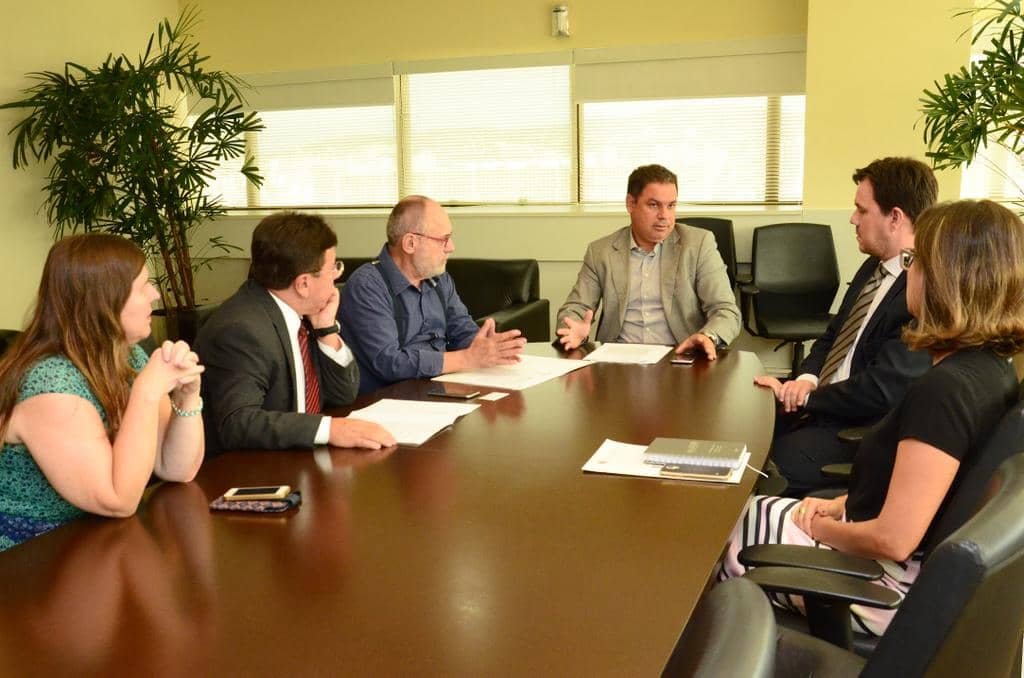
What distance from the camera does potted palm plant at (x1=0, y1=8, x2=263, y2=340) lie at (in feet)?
19.1

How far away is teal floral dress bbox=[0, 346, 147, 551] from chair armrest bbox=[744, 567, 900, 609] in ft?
4.34

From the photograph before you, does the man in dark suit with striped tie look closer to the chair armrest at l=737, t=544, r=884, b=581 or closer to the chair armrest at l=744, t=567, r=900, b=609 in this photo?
the chair armrest at l=737, t=544, r=884, b=581

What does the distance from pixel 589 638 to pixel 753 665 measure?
43 centimetres

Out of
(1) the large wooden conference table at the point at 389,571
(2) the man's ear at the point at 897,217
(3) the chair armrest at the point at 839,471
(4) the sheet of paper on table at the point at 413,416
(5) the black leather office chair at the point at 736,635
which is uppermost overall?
(2) the man's ear at the point at 897,217

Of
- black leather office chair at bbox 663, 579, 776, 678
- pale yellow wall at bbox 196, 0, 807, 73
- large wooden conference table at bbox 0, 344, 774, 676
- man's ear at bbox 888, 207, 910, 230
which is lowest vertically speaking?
large wooden conference table at bbox 0, 344, 774, 676

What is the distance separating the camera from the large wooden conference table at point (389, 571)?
4.08 ft

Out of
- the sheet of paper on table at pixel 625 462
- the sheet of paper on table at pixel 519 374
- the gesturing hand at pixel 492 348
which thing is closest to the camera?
the sheet of paper on table at pixel 625 462

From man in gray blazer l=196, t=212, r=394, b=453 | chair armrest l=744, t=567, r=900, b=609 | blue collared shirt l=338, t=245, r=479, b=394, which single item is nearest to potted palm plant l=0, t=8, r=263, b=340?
blue collared shirt l=338, t=245, r=479, b=394

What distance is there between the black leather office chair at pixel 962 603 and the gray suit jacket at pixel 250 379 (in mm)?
1526

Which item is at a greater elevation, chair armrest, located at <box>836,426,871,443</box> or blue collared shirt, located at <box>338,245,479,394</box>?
blue collared shirt, located at <box>338,245,479,394</box>

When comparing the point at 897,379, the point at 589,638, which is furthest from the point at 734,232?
the point at 589,638

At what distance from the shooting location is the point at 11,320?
19.9 feet

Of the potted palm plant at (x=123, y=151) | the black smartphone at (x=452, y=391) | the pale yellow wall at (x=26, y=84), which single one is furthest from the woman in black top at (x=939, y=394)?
the pale yellow wall at (x=26, y=84)

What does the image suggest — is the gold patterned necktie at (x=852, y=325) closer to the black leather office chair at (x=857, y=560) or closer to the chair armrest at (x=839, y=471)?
the chair armrest at (x=839, y=471)
